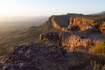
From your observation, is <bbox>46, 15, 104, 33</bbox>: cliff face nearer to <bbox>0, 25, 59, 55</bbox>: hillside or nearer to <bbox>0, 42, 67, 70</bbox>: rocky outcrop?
<bbox>0, 25, 59, 55</bbox>: hillside

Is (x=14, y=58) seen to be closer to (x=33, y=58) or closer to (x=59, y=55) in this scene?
(x=33, y=58)

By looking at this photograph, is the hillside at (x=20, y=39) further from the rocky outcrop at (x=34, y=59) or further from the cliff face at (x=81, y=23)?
the rocky outcrop at (x=34, y=59)

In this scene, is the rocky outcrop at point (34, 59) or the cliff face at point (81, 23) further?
the cliff face at point (81, 23)

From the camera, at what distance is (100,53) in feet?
16.9

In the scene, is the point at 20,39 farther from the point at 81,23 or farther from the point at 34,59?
the point at 34,59

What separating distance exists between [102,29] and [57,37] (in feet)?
16.6

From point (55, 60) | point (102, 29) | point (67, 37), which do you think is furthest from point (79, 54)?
point (102, 29)

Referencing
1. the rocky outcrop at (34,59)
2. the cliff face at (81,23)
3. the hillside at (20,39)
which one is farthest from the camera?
the hillside at (20,39)

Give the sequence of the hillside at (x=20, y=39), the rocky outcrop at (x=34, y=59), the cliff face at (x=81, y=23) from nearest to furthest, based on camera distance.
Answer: the rocky outcrop at (x=34, y=59) < the cliff face at (x=81, y=23) < the hillside at (x=20, y=39)

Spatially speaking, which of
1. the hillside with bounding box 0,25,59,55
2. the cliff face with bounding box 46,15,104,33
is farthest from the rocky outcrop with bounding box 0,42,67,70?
the hillside with bounding box 0,25,59,55

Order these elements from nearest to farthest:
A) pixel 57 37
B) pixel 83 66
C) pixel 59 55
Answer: pixel 83 66, pixel 59 55, pixel 57 37

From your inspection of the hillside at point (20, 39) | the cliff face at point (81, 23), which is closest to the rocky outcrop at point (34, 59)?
the cliff face at point (81, 23)

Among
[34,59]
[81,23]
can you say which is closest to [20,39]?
[81,23]

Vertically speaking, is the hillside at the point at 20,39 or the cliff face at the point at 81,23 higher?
the cliff face at the point at 81,23
